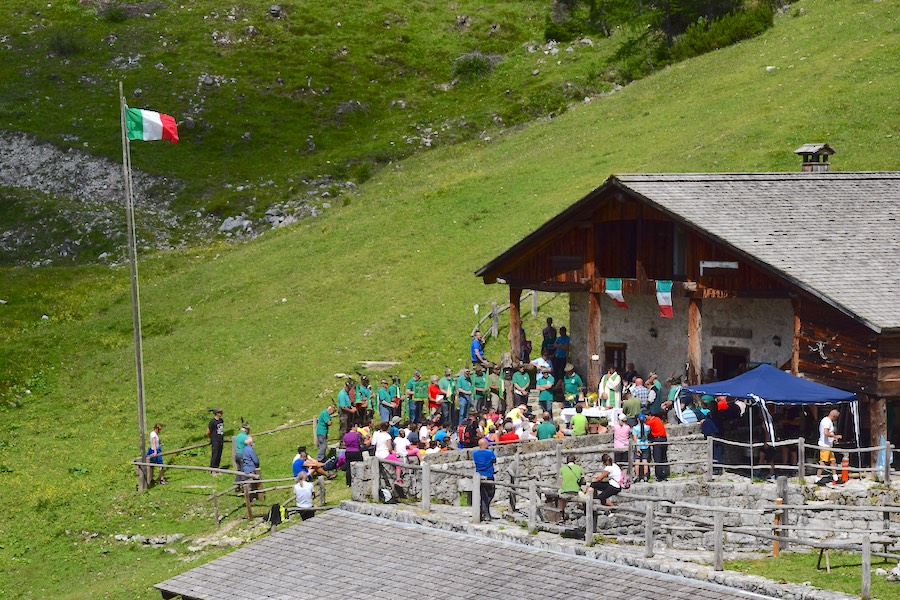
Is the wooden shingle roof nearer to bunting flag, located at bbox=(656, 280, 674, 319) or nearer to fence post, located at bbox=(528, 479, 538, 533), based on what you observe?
bunting flag, located at bbox=(656, 280, 674, 319)

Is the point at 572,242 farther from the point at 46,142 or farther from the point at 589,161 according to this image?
the point at 46,142

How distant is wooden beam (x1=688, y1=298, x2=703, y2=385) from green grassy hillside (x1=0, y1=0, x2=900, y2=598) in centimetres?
1108

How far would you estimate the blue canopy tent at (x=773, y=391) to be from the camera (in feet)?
99.8

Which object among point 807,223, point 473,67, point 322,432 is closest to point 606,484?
point 322,432

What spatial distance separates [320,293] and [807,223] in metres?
23.0

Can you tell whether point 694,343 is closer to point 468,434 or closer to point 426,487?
point 468,434

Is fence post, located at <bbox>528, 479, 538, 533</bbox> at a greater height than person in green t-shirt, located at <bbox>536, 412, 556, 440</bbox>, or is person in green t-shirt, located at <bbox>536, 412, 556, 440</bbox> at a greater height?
person in green t-shirt, located at <bbox>536, 412, 556, 440</bbox>

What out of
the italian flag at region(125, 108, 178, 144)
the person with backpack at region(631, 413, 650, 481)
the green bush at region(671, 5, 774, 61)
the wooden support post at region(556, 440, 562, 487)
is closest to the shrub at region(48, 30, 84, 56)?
the green bush at region(671, 5, 774, 61)

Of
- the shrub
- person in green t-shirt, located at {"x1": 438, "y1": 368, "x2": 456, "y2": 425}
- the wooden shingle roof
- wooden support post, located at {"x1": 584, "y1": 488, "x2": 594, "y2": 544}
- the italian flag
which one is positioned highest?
the shrub

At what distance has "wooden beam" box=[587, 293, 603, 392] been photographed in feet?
124

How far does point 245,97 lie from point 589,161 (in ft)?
129

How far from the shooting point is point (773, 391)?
100 feet

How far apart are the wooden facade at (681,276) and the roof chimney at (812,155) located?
26.1 feet

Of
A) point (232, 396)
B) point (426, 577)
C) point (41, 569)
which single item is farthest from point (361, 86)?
point (426, 577)
